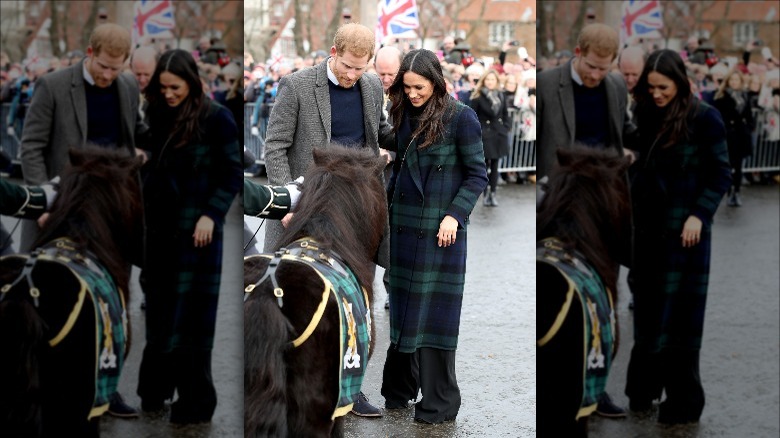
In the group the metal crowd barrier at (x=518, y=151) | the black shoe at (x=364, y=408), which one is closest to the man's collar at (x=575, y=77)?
the metal crowd barrier at (x=518, y=151)

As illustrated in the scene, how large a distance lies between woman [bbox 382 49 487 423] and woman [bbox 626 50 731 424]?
1.38 metres

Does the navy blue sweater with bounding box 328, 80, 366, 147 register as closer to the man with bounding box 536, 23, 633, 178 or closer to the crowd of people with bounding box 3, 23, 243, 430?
the crowd of people with bounding box 3, 23, 243, 430

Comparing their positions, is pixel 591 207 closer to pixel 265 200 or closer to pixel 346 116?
pixel 265 200

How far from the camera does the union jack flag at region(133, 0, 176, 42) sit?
8.69 feet

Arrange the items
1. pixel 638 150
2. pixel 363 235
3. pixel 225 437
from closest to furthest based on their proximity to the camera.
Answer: pixel 638 150, pixel 225 437, pixel 363 235

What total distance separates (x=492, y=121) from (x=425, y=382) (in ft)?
3.53

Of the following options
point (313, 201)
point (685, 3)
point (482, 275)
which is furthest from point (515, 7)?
point (482, 275)

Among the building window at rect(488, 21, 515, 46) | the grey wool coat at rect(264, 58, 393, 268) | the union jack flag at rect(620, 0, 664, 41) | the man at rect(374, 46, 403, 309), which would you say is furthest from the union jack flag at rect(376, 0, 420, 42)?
the union jack flag at rect(620, 0, 664, 41)

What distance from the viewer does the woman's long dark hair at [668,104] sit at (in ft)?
6.97

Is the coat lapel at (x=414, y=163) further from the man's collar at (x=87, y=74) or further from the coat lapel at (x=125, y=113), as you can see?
the man's collar at (x=87, y=74)

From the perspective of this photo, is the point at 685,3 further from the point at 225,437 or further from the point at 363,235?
the point at 225,437

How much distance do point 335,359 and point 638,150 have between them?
5.05 feet

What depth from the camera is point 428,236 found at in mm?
3787

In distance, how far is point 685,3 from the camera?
222cm
